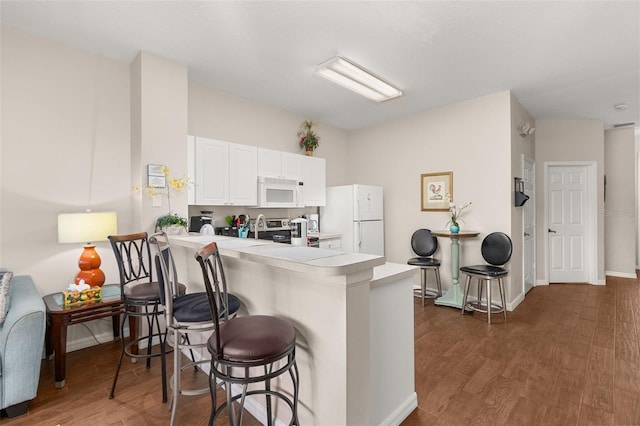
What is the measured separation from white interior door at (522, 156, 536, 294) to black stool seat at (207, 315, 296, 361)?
4206 mm

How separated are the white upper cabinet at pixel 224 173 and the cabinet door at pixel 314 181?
0.93 meters

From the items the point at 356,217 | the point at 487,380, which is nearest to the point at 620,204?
the point at 356,217

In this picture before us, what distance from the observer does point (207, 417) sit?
1925mm

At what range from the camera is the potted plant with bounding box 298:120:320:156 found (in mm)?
4883

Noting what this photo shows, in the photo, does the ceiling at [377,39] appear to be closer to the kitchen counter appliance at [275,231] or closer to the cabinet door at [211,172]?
the cabinet door at [211,172]

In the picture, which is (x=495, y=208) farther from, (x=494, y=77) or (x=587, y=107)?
(x=587, y=107)

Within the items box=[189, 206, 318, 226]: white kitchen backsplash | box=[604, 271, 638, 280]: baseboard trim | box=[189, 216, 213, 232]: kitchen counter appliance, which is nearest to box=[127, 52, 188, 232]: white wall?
box=[189, 216, 213, 232]: kitchen counter appliance

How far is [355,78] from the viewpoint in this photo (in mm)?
3369

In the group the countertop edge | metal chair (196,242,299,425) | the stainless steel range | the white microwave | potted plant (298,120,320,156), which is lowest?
metal chair (196,242,299,425)

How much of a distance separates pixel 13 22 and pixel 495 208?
5.20m

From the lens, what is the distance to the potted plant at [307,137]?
4.88m

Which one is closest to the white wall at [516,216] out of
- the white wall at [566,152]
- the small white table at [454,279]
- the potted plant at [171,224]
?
the small white table at [454,279]

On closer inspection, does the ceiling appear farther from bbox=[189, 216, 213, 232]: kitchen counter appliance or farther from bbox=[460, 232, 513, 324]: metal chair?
bbox=[460, 232, 513, 324]: metal chair

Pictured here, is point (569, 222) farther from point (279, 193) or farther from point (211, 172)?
point (211, 172)
